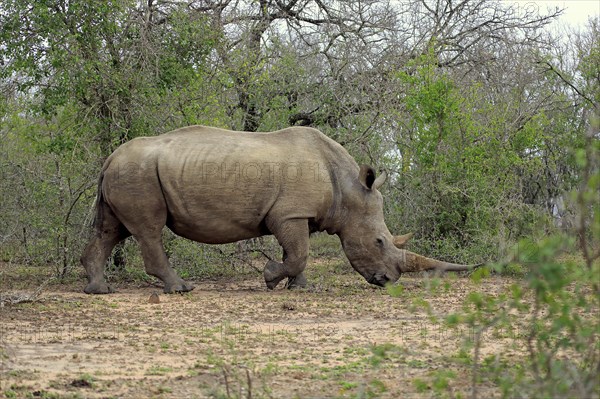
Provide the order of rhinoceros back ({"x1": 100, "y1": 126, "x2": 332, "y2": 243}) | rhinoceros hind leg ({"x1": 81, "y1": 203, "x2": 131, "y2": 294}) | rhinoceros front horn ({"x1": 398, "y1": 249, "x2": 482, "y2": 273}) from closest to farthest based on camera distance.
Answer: rhinoceros back ({"x1": 100, "y1": 126, "x2": 332, "y2": 243}), rhinoceros hind leg ({"x1": 81, "y1": 203, "x2": 131, "y2": 294}), rhinoceros front horn ({"x1": 398, "y1": 249, "x2": 482, "y2": 273})

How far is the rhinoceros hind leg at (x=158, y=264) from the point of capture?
11.0 metres

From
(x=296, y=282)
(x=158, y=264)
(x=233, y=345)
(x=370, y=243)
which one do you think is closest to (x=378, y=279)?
(x=370, y=243)

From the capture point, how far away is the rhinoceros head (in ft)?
37.1

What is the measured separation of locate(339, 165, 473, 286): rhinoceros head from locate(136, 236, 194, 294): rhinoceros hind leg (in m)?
→ 1.98

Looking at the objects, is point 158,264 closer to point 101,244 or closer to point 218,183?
point 101,244

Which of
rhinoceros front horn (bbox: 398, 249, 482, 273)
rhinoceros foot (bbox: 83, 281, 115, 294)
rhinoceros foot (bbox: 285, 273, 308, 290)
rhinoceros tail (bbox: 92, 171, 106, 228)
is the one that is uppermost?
rhinoceros tail (bbox: 92, 171, 106, 228)

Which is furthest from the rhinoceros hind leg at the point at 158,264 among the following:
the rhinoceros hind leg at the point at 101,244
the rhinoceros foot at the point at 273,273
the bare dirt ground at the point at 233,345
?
the rhinoceros foot at the point at 273,273

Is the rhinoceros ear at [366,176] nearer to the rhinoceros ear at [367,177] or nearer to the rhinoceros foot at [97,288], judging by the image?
the rhinoceros ear at [367,177]

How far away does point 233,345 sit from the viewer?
728 centimetres

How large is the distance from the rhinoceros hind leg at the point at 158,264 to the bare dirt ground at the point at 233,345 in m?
0.22

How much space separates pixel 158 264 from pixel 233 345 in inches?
156

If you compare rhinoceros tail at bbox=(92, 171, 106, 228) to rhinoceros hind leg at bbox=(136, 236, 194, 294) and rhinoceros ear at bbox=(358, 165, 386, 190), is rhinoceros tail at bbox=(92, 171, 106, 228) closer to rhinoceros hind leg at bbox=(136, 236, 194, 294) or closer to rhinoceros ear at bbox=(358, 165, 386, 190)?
rhinoceros hind leg at bbox=(136, 236, 194, 294)

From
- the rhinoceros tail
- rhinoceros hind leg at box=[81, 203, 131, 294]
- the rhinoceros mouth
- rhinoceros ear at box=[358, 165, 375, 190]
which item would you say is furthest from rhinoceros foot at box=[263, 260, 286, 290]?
the rhinoceros tail

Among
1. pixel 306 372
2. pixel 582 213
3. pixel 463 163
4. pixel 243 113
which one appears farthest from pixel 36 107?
pixel 582 213
